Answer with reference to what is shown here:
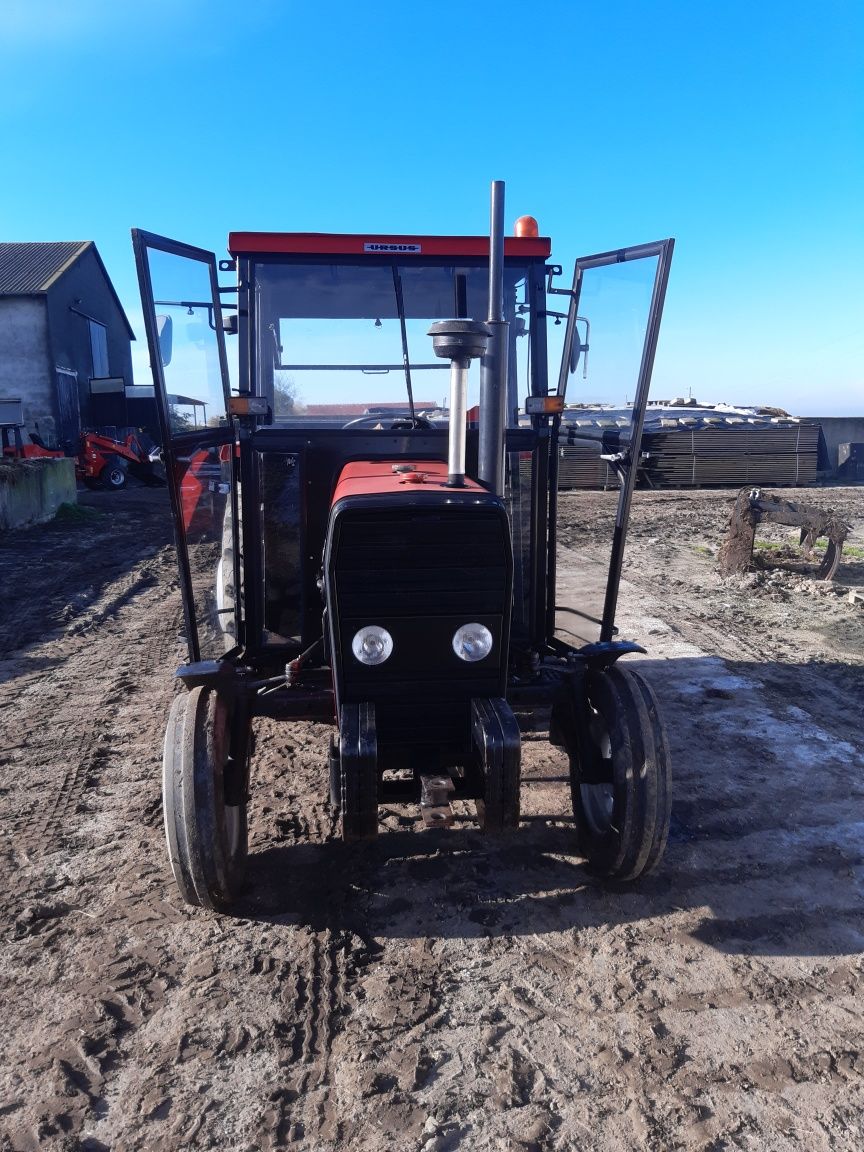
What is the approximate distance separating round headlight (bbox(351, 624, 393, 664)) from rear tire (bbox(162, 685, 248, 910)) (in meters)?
0.69

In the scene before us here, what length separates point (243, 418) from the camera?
13.7 feet

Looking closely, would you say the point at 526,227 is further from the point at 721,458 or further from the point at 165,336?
the point at 721,458

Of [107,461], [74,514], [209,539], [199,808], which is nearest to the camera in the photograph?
[199,808]

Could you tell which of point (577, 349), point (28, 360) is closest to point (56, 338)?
point (28, 360)

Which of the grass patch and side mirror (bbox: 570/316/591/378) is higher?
side mirror (bbox: 570/316/591/378)

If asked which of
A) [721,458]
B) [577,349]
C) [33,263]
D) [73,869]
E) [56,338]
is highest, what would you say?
[33,263]

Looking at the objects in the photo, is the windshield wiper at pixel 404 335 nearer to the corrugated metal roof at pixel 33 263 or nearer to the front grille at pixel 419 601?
the front grille at pixel 419 601

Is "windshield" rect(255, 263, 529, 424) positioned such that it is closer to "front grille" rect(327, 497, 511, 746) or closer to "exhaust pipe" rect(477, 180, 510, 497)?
"exhaust pipe" rect(477, 180, 510, 497)

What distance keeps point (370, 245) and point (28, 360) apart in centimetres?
2543

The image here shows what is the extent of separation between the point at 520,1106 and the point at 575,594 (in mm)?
4161

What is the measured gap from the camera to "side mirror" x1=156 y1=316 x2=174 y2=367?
3.82 m

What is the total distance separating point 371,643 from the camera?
3.28 meters

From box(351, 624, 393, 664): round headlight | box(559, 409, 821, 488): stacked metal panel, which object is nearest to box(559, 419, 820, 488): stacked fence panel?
box(559, 409, 821, 488): stacked metal panel

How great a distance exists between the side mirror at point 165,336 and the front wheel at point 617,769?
7.72ft
